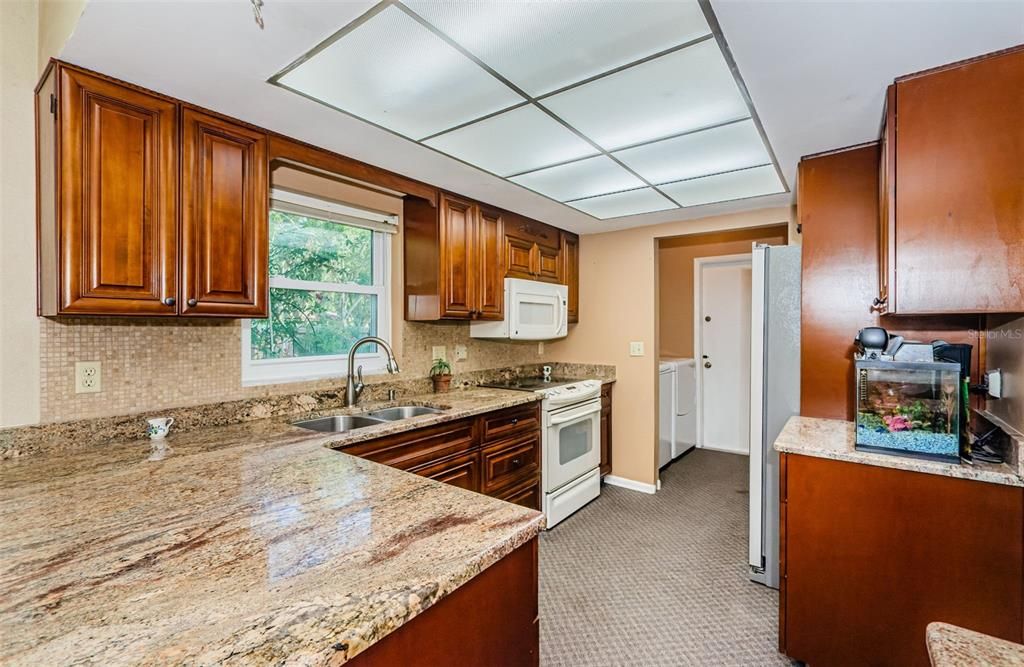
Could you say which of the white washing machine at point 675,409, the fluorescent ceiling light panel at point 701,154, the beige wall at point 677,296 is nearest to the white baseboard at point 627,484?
the white washing machine at point 675,409

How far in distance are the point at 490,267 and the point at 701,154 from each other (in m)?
1.48

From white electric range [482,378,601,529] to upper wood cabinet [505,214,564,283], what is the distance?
856mm

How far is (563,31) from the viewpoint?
4.51 ft

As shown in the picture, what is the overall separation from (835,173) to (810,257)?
0.41 m

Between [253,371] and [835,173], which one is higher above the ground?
[835,173]

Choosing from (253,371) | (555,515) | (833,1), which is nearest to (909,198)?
(833,1)

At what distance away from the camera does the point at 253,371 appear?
2293 millimetres

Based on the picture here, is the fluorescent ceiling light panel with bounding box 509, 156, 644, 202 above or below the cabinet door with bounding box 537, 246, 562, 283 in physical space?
above

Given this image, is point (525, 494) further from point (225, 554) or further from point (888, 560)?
point (225, 554)

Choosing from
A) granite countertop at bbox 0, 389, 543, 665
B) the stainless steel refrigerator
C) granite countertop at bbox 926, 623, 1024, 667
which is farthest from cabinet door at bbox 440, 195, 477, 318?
granite countertop at bbox 926, 623, 1024, 667

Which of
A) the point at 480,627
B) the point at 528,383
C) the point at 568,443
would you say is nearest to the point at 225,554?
the point at 480,627

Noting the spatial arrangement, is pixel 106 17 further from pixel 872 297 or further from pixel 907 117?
pixel 872 297

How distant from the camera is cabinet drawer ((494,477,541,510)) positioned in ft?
9.16

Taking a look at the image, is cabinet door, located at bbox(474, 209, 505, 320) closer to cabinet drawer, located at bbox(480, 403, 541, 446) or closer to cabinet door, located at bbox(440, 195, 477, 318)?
cabinet door, located at bbox(440, 195, 477, 318)
